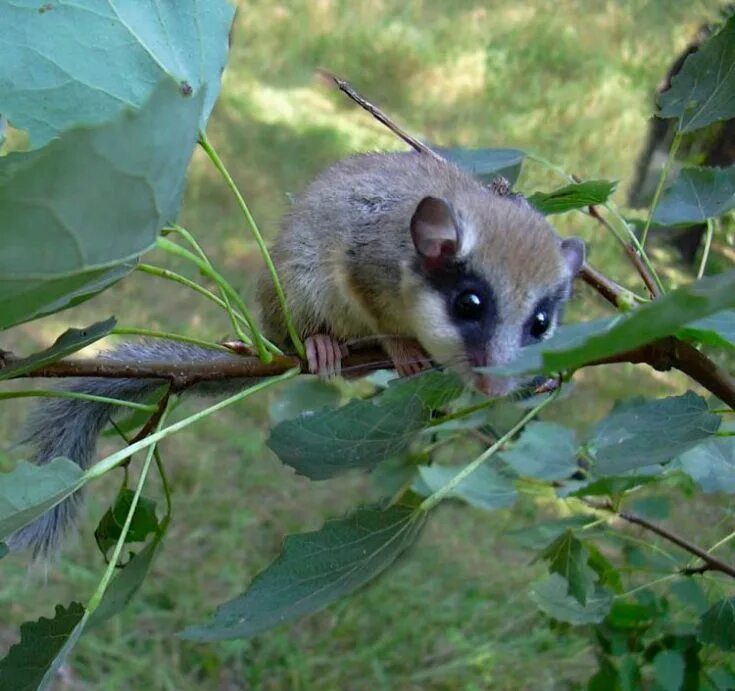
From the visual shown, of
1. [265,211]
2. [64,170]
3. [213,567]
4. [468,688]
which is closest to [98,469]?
[64,170]

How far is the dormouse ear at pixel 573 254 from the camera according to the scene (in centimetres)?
142

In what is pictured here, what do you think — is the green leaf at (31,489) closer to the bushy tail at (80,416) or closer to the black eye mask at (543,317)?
the bushy tail at (80,416)

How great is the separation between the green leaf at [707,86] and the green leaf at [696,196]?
2.9 inches

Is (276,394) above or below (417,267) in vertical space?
below

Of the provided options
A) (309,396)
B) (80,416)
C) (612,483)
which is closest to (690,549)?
(612,483)

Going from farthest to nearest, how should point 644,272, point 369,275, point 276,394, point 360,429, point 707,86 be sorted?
1. point 276,394
2. point 369,275
3. point 707,86
4. point 644,272
5. point 360,429

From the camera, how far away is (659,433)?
0.89 metres

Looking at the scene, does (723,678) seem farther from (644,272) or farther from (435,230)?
(435,230)

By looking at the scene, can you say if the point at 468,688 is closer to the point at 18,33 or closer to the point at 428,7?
the point at 18,33

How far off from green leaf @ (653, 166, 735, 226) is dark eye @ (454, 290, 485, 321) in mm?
314

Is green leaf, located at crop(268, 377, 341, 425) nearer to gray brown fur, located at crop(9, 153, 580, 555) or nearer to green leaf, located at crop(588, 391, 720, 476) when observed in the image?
gray brown fur, located at crop(9, 153, 580, 555)

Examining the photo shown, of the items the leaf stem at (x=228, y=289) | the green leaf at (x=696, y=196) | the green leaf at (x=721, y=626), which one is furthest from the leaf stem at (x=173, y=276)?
the green leaf at (x=721, y=626)

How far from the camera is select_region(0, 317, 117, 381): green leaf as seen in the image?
33.1 inches

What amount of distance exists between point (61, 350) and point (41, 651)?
29 cm
